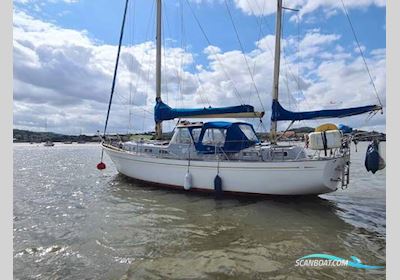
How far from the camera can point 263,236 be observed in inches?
314

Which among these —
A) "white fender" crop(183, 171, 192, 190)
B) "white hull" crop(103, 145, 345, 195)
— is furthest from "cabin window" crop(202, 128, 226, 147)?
"white fender" crop(183, 171, 192, 190)

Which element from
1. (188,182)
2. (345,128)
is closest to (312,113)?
(345,128)

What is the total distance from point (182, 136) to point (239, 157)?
3.31 metres

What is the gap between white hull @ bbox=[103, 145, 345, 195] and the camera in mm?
10703

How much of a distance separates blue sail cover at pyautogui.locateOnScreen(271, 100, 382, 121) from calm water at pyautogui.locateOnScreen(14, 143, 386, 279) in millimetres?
3676

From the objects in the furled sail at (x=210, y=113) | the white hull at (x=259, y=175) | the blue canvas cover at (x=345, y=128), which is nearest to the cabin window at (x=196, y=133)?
the furled sail at (x=210, y=113)

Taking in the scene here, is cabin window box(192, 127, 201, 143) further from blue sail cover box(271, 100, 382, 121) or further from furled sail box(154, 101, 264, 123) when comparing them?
blue sail cover box(271, 100, 382, 121)

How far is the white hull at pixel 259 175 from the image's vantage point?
421 inches

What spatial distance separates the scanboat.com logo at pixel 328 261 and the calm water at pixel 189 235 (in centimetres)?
19

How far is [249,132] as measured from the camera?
47.0 feet

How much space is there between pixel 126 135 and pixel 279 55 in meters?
10.9

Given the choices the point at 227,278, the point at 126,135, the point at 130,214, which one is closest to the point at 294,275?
the point at 227,278

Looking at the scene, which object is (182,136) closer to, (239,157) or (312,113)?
(239,157)

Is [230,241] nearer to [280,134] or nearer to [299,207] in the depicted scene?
[299,207]
